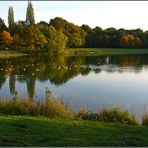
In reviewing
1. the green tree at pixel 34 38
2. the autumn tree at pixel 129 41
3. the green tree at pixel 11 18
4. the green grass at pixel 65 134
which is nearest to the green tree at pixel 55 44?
A: the green tree at pixel 34 38

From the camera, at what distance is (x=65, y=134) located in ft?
29.6

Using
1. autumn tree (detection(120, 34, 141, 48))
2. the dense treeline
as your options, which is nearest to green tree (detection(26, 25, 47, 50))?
the dense treeline

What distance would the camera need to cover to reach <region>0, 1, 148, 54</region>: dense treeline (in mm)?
79438

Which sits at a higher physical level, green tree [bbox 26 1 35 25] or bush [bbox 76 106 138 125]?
green tree [bbox 26 1 35 25]

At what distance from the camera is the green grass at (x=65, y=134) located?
8117mm

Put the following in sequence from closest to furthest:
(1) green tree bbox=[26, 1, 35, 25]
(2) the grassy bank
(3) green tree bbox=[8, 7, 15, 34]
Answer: (2) the grassy bank < (3) green tree bbox=[8, 7, 15, 34] < (1) green tree bbox=[26, 1, 35, 25]

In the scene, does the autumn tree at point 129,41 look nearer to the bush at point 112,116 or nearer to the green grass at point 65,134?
the bush at point 112,116

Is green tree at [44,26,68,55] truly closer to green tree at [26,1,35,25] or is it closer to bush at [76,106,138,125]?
green tree at [26,1,35,25]

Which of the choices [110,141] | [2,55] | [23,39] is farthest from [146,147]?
[23,39]

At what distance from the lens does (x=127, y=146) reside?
8.00 meters

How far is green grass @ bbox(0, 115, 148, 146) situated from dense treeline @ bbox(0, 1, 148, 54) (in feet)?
222

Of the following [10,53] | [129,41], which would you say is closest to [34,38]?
[10,53]

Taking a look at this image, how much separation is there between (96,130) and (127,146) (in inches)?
79.6

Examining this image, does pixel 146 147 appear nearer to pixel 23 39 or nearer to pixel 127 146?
pixel 127 146
